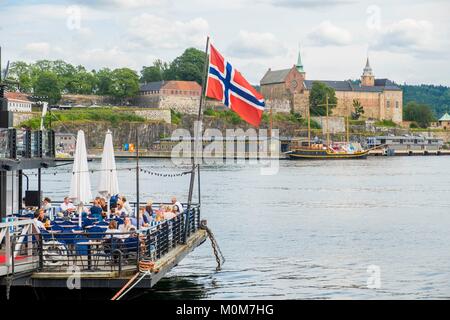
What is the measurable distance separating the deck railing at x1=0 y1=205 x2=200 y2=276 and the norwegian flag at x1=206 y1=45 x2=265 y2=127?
3.89m

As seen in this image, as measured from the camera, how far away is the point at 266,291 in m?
25.8

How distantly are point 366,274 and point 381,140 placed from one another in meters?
160

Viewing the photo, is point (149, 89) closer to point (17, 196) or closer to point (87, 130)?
point (87, 130)

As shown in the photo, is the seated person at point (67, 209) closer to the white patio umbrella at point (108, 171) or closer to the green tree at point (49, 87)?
the white patio umbrella at point (108, 171)

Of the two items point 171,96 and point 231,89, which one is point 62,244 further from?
point 171,96

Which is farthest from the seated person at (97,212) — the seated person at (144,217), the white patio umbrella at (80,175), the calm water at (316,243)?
the calm water at (316,243)

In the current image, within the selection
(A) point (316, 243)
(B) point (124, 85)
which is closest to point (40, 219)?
(A) point (316, 243)

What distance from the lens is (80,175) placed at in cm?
2753

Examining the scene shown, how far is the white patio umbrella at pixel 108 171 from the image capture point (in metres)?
29.0

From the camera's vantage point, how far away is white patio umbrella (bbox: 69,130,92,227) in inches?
1072

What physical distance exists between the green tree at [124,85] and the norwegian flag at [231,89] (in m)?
161

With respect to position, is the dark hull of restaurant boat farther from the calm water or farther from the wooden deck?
the wooden deck

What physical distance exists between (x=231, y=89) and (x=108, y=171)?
27.8 ft
